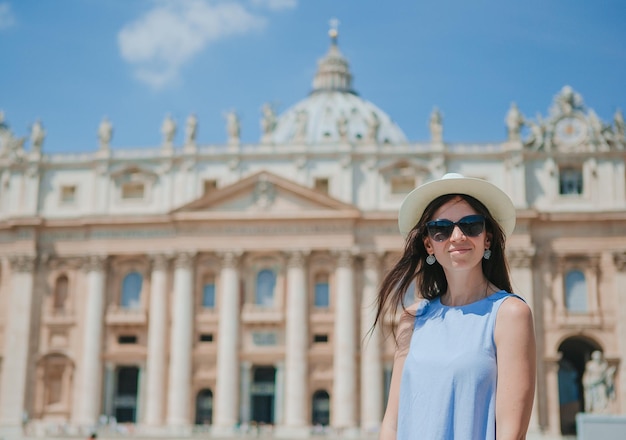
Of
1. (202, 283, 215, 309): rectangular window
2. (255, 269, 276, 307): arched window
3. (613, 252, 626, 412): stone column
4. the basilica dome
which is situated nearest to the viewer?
(613, 252, 626, 412): stone column

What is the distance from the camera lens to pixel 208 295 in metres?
50.3

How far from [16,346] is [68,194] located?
31.9 feet

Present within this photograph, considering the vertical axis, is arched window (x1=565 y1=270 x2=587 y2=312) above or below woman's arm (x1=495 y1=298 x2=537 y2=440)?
above

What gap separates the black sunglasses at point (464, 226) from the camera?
4.45 metres

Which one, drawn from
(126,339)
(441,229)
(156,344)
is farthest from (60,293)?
(441,229)

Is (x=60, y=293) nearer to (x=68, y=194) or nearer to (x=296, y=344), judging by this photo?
(x=68, y=194)

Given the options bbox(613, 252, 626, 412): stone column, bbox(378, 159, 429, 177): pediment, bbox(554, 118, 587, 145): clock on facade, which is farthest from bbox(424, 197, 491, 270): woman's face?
bbox(554, 118, 587, 145): clock on facade

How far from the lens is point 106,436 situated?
4344cm

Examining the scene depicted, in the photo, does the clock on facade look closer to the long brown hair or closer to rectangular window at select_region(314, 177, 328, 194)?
rectangular window at select_region(314, 177, 328, 194)

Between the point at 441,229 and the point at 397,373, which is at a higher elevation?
the point at 441,229

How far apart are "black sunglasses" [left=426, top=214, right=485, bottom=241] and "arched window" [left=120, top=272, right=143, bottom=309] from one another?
47909 millimetres

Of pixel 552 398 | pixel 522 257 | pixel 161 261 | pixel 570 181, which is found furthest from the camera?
pixel 570 181

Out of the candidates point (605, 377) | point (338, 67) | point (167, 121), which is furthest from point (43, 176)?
point (338, 67)

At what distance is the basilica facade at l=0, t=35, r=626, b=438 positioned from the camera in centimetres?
4781
